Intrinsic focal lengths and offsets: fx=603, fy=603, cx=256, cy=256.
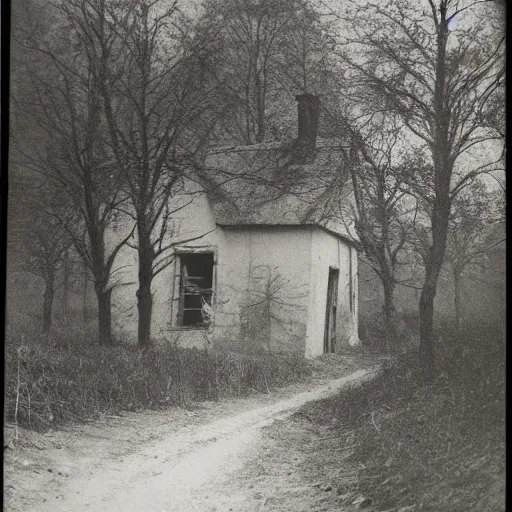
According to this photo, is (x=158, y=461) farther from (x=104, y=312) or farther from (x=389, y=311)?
(x=389, y=311)

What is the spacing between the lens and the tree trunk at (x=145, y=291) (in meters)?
2.90

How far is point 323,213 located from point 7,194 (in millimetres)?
1518

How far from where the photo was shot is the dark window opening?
2838mm

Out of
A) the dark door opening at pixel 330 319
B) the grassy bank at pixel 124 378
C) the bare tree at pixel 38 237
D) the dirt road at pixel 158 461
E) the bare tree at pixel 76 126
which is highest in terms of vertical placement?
the bare tree at pixel 76 126

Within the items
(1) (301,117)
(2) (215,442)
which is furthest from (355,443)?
(1) (301,117)

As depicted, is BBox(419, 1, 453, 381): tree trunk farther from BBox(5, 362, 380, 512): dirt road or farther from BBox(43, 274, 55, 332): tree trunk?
BBox(43, 274, 55, 332): tree trunk

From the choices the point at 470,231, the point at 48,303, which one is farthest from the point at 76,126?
the point at 470,231

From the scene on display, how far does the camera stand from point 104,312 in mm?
2967

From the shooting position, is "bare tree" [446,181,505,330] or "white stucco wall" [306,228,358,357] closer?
"bare tree" [446,181,505,330]

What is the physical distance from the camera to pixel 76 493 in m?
2.51

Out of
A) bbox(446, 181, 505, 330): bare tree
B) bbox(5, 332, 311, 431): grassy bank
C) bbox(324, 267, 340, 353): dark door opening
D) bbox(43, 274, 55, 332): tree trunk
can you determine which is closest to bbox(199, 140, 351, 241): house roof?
bbox(324, 267, 340, 353): dark door opening

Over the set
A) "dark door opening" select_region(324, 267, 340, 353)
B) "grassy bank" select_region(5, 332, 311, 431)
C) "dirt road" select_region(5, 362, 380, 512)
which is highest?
"dark door opening" select_region(324, 267, 340, 353)

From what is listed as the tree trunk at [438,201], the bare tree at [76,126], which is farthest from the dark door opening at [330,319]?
the bare tree at [76,126]

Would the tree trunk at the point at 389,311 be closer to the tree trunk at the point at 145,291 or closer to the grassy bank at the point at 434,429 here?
the grassy bank at the point at 434,429
